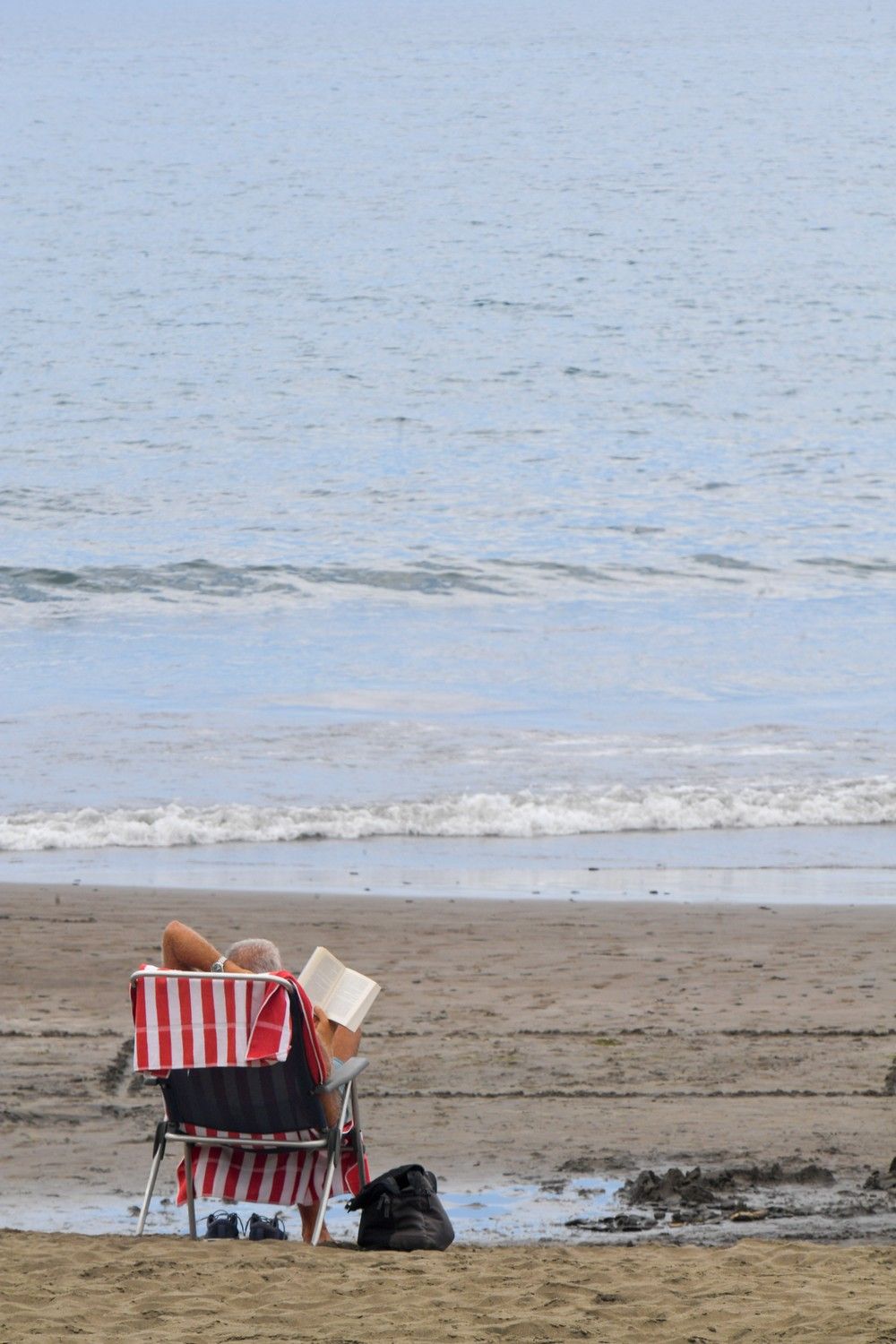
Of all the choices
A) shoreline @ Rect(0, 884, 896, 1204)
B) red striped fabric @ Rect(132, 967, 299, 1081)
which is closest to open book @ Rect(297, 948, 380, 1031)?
red striped fabric @ Rect(132, 967, 299, 1081)

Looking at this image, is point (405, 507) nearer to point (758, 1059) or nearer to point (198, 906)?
point (198, 906)

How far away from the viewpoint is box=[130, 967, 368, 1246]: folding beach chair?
482 cm

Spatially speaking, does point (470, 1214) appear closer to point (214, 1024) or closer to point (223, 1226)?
point (223, 1226)

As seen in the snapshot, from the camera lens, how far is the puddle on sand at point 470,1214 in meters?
5.13

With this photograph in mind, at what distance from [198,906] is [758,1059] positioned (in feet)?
11.7

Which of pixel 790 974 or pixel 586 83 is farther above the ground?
pixel 586 83

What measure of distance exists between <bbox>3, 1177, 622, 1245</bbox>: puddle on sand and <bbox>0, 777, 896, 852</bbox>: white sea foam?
592cm

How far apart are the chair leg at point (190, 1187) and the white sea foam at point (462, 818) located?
6.33 metres

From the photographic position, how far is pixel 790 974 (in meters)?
8.08

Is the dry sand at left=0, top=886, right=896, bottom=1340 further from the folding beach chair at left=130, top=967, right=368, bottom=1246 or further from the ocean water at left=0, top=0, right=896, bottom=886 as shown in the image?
the ocean water at left=0, top=0, right=896, bottom=886

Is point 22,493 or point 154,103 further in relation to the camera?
point 154,103

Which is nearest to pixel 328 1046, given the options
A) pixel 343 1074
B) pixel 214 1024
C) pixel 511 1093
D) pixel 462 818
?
pixel 343 1074

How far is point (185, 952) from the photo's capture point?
5.02 m

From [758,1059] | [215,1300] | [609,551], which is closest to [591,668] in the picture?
[609,551]
